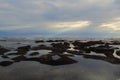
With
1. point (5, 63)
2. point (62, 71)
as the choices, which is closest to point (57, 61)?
point (62, 71)

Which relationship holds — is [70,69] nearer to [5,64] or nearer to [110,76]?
[110,76]

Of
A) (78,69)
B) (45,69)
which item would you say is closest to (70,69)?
(78,69)

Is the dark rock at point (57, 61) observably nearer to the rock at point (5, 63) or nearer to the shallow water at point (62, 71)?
the shallow water at point (62, 71)

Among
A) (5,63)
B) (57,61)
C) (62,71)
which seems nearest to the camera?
(62,71)

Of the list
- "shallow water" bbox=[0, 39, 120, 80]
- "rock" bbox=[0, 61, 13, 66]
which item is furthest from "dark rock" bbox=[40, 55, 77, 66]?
"rock" bbox=[0, 61, 13, 66]

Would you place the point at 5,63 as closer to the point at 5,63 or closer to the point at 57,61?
the point at 5,63

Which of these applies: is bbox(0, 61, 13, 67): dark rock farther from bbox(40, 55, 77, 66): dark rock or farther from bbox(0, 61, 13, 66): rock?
bbox(40, 55, 77, 66): dark rock

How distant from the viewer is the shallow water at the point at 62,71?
18.4 metres

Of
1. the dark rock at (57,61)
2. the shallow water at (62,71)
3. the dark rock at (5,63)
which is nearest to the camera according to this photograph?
the shallow water at (62,71)

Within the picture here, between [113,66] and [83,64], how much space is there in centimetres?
259

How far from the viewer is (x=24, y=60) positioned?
77.8ft

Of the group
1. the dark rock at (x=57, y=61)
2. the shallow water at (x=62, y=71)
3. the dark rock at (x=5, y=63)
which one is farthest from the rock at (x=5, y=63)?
the dark rock at (x=57, y=61)

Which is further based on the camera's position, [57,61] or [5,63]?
[57,61]

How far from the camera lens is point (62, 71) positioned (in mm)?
19656
